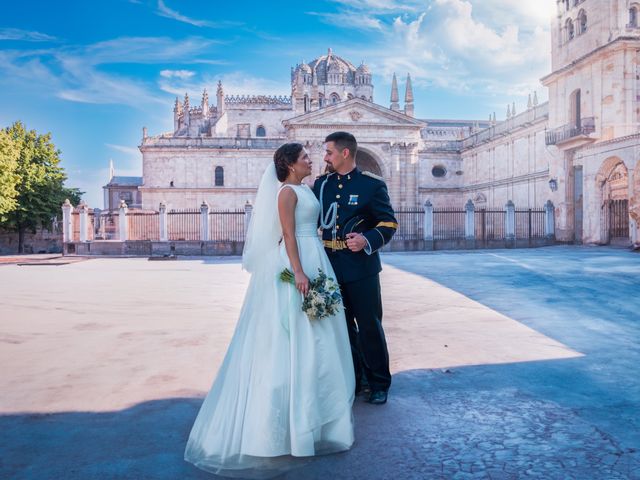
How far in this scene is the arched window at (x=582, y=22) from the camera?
26.5 meters

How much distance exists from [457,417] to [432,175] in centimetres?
4205

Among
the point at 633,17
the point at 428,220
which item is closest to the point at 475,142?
the point at 633,17

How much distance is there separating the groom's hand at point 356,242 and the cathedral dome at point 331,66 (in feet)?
181

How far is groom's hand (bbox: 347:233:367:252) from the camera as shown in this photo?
3.53m

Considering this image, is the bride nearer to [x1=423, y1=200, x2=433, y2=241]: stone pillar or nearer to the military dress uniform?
the military dress uniform

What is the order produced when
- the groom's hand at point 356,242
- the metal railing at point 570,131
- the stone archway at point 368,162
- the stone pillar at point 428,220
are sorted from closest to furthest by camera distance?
1. the groom's hand at point 356,242
2. the metal railing at point 570,131
3. the stone pillar at point 428,220
4. the stone archway at point 368,162

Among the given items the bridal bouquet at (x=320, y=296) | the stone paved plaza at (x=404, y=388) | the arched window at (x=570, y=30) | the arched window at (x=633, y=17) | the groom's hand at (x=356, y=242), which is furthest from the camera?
the arched window at (x=570, y=30)

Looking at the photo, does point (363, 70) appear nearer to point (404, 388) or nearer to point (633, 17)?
point (633, 17)

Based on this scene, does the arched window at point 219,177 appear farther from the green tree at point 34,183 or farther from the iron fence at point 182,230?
the green tree at point 34,183

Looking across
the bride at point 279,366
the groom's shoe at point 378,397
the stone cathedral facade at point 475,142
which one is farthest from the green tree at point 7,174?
the groom's shoe at point 378,397

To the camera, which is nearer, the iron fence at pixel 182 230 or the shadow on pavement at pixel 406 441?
the shadow on pavement at pixel 406 441

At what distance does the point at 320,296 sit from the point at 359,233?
0.71 meters

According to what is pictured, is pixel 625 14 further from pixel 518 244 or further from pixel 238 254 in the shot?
pixel 238 254

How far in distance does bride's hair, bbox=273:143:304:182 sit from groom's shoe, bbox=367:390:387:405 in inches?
65.9
